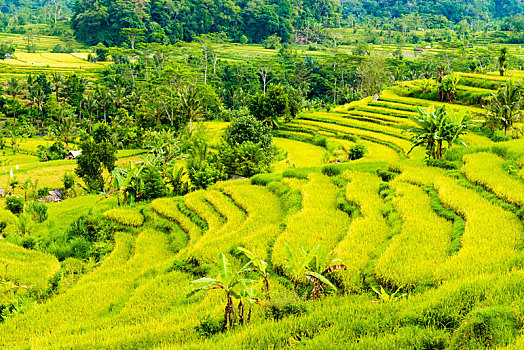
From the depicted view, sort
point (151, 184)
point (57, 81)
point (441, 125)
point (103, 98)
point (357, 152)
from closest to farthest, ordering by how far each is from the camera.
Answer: point (441, 125), point (151, 184), point (357, 152), point (103, 98), point (57, 81)

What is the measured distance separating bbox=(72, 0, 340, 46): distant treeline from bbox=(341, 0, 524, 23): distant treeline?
128 ft

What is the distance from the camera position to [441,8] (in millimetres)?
114438

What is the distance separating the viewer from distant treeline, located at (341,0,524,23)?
112938 millimetres

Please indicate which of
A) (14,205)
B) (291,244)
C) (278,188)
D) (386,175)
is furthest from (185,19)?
(291,244)

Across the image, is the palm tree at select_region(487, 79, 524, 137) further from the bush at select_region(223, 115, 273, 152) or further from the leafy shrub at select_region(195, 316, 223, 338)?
the leafy shrub at select_region(195, 316, 223, 338)

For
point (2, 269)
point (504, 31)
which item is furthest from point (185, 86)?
point (504, 31)

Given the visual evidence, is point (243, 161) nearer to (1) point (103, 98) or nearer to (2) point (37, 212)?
(2) point (37, 212)

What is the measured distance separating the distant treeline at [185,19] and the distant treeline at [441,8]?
38.9 m

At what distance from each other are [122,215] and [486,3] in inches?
5703

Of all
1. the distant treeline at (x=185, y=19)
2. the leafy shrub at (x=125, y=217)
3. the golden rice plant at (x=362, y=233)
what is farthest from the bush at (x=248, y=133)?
the distant treeline at (x=185, y=19)

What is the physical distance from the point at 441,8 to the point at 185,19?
73241mm

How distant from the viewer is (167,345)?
4.86 m

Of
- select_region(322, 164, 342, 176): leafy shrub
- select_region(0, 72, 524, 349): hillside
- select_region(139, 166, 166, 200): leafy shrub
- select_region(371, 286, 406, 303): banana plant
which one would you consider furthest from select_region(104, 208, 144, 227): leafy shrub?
select_region(371, 286, 406, 303): banana plant

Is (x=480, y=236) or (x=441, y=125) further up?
(x=441, y=125)
